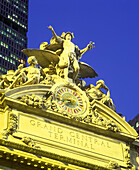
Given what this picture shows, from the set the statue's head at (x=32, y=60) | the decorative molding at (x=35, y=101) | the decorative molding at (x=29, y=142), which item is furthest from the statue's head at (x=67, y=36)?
the decorative molding at (x=29, y=142)

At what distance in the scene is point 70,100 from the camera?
35.1 meters

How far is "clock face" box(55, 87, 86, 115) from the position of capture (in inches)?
1359

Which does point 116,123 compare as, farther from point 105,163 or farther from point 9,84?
point 9,84

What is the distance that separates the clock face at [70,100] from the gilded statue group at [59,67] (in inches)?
40.6

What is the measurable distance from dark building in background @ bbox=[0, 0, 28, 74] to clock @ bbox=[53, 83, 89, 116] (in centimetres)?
3382

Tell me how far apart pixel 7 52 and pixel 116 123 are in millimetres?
39051

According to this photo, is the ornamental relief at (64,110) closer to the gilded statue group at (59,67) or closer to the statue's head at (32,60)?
the gilded statue group at (59,67)

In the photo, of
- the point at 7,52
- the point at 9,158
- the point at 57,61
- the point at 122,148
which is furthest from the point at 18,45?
the point at 9,158

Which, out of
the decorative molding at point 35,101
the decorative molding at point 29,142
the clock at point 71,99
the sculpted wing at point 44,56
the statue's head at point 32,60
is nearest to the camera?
the decorative molding at point 29,142

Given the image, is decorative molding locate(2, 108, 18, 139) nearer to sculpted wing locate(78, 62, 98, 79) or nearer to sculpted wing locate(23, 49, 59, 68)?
sculpted wing locate(23, 49, 59, 68)

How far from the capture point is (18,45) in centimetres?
7512

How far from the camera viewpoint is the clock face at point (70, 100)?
34531 millimetres

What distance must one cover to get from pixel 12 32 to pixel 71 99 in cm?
4198

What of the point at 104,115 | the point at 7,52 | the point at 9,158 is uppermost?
the point at 7,52
